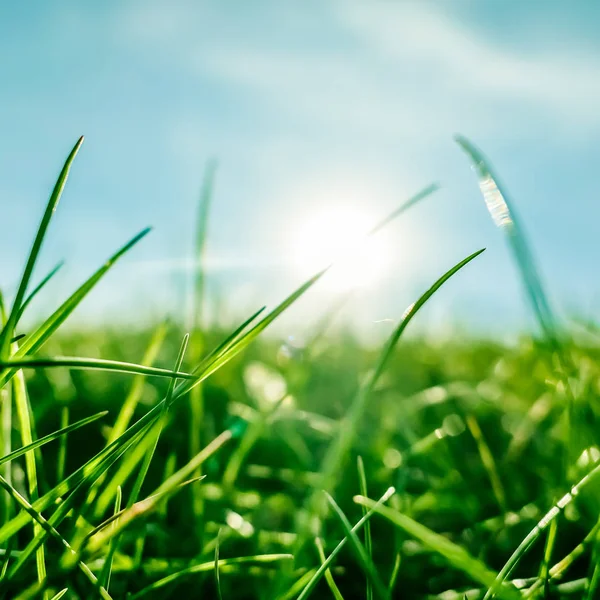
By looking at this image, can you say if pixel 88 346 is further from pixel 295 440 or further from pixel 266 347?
pixel 295 440

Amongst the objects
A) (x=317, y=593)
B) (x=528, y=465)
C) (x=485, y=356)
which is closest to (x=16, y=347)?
(x=317, y=593)

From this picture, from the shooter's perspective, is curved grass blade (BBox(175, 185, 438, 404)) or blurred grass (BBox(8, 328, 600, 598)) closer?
curved grass blade (BBox(175, 185, 438, 404))

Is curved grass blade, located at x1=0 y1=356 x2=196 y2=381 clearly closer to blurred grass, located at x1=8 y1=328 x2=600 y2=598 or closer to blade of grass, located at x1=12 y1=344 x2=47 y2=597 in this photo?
blade of grass, located at x1=12 y1=344 x2=47 y2=597

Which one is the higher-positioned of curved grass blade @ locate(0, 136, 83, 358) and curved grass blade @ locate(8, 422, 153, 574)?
curved grass blade @ locate(0, 136, 83, 358)

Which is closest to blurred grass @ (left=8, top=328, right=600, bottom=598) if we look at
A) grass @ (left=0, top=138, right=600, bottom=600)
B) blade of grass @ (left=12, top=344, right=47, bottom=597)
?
grass @ (left=0, top=138, right=600, bottom=600)

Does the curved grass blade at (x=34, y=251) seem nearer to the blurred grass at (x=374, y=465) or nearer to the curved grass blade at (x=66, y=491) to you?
the curved grass blade at (x=66, y=491)

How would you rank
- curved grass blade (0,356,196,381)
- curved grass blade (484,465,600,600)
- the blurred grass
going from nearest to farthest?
1. curved grass blade (0,356,196,381)
2. curved grass blade (484,465,600,600)
3. the blurred grass

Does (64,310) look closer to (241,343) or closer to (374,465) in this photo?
(241,343)

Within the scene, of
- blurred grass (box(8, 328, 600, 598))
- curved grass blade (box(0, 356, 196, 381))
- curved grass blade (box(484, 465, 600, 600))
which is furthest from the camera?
blurred grass (box(8, 328, 600, 598))

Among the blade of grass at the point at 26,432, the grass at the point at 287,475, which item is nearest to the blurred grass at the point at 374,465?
the grass at the point at 287,475

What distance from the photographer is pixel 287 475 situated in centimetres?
82

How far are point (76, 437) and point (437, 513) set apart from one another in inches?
21.3

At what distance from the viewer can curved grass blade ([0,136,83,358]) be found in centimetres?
37

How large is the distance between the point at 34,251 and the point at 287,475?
1.77 ft
